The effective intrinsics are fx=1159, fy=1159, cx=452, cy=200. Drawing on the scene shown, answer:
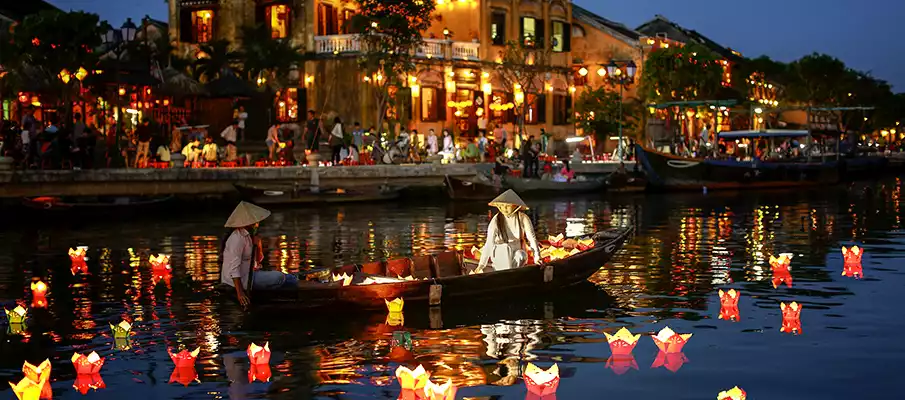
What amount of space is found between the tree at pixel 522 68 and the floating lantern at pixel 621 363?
34.7 metres

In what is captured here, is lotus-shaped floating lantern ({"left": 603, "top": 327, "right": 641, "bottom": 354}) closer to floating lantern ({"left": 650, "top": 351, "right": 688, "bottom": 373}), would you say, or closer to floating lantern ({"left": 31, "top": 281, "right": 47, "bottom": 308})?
floating lantern ({"left": 650, "top": 351, "right": 688, "bottom": 373})

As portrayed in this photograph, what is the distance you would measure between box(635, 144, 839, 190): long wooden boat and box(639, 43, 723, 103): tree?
8073mm

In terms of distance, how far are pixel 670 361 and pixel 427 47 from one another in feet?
114

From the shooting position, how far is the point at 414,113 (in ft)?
146

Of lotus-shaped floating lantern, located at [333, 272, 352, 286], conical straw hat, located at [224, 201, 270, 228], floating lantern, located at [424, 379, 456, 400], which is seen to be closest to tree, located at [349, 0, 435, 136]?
lotus-shaped floating lantern, located at [333, 272, 352, 286]

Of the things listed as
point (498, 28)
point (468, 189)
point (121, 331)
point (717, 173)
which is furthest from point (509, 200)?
point (498, 28)

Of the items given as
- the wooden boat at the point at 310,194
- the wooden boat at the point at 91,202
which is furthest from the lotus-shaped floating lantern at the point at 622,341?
the wooden boat at the point at 310,194

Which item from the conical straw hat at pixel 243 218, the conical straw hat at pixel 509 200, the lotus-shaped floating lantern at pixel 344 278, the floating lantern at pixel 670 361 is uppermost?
the conical straw hat at pixel 509 200

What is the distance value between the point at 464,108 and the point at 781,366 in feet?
121

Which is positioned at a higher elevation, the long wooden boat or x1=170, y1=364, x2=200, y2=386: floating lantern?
the long wooden boat

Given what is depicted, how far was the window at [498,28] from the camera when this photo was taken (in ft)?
159

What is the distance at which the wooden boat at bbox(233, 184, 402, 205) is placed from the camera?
31.5 metres

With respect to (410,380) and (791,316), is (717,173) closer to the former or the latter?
(791,316)

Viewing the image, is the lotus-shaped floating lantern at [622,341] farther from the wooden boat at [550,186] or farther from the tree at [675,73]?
the tree at [675,73]
